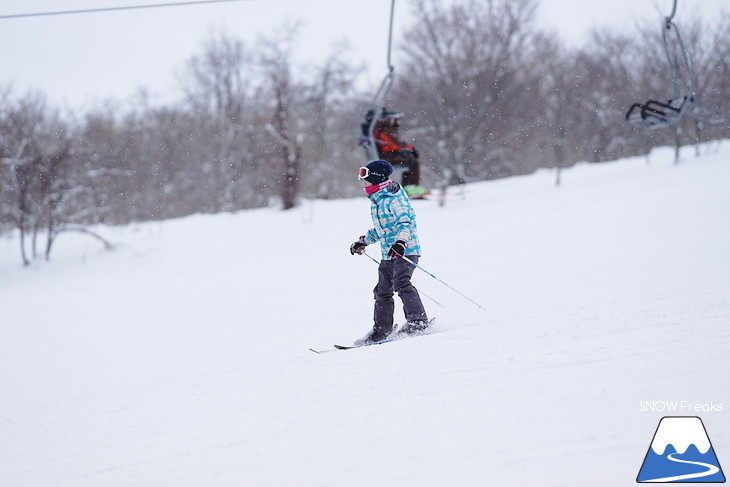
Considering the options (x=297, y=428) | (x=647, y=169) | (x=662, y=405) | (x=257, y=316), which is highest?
(x=647, y=169)

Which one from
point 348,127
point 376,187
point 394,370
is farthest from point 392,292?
point 348,127

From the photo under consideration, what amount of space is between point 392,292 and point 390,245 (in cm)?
48

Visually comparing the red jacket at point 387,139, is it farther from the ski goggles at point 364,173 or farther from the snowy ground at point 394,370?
the ski goggles at point 364,173

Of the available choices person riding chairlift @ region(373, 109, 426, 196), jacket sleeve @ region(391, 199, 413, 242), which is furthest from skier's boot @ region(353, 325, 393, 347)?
person riding chairlift @ region(373, 109, 426, 196)

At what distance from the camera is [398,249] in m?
5.03

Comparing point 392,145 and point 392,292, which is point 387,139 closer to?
point 392,145

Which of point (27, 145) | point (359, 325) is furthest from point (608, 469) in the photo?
point (27, 145)

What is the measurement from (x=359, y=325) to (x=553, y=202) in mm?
9485

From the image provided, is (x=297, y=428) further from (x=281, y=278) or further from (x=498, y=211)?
(x=498, y=211)

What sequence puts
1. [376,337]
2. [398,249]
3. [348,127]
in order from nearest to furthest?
[398,249] → [376,337] → [348,127]

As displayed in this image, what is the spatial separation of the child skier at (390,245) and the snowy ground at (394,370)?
0.40m

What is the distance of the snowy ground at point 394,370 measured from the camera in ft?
10.3

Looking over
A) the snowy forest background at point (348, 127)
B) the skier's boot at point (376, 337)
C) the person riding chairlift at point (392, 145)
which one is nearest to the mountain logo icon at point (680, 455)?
the skier's boot at point (376, 337)

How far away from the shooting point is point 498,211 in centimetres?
1535
